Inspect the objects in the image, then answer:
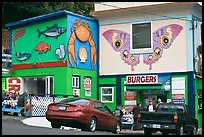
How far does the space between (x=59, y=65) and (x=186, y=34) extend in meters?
8.11

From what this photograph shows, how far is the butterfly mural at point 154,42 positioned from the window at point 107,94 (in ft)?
7.14

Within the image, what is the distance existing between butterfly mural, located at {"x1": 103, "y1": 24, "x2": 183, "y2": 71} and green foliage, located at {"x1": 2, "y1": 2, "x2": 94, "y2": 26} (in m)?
12.4

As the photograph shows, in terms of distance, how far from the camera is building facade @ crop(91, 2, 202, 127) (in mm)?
25812

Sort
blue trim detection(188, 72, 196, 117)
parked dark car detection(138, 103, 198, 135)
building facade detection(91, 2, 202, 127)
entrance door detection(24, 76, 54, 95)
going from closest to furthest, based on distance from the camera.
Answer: parked dark car detection(138, 103, 198, 135) < blue trim detection(188, 72, 196, 117) < building facade detection(91, 2, 202, 127) < entrance door detection(24, 76, 54, 95)

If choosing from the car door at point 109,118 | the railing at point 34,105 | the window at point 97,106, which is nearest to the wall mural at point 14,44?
the railing at point 34,105

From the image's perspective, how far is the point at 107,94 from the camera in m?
28.4

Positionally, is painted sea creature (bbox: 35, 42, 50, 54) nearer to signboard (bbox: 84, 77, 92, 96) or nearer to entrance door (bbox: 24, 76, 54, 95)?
entrance door (bbox: 24, 76, 54, 95)

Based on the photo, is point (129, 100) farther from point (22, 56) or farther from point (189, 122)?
point (22, 56)

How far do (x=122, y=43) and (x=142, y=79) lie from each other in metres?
2.89

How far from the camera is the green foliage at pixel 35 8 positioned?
129 feet

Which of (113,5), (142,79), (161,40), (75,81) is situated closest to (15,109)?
(75,81)

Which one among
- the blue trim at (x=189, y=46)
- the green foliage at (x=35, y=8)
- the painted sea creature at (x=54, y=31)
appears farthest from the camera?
the green foliage at (x=35, y=8)

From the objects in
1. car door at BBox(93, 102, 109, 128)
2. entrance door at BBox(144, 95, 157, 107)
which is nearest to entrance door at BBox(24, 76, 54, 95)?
entrance door at BBox(144, 95, 157, 107)

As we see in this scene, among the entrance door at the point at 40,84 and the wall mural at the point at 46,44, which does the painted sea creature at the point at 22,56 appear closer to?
the wall mural at the point at 46,44
